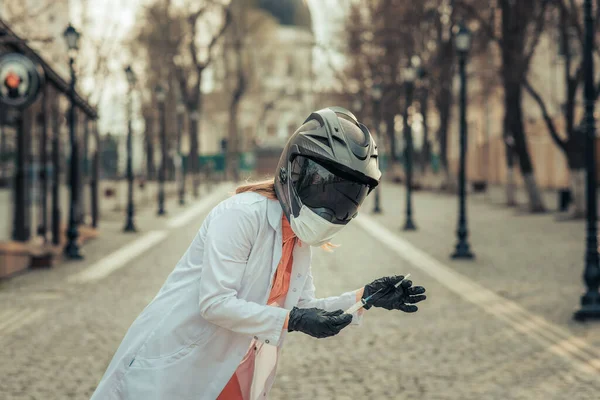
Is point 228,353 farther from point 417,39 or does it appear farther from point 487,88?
point 487,88

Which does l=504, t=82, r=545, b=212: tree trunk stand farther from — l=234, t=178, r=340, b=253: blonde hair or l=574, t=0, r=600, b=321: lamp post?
l=234, t=178, r=340, b=253: blonde hair

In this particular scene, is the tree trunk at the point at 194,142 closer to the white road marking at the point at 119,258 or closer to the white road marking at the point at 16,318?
the white road marking at the point at 119,258

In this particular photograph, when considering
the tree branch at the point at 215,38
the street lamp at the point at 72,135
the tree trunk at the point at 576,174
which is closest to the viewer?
the street lamp at the point at 72,135

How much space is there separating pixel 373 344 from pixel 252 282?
5.75 metres

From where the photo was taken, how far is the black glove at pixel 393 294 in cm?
310

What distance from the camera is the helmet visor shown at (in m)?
2.99

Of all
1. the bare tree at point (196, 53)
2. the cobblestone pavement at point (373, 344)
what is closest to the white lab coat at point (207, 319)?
the cobblestone pavement at point (373, 344)

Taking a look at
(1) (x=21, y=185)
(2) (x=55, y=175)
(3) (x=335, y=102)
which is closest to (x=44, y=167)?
(2) (x=55, y=175)

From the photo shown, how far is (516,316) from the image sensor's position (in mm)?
10180

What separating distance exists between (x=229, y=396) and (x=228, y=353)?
0.15 meters

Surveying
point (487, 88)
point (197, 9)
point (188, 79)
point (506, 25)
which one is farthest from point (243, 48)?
point (506, 25)

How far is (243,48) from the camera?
213 feet

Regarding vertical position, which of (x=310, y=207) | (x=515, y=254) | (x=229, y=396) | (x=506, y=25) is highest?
(x=506, y=25)

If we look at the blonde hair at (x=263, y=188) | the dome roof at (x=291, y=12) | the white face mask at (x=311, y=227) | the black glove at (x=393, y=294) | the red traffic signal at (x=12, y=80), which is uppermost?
the dome roof at (x=291, y=12)
